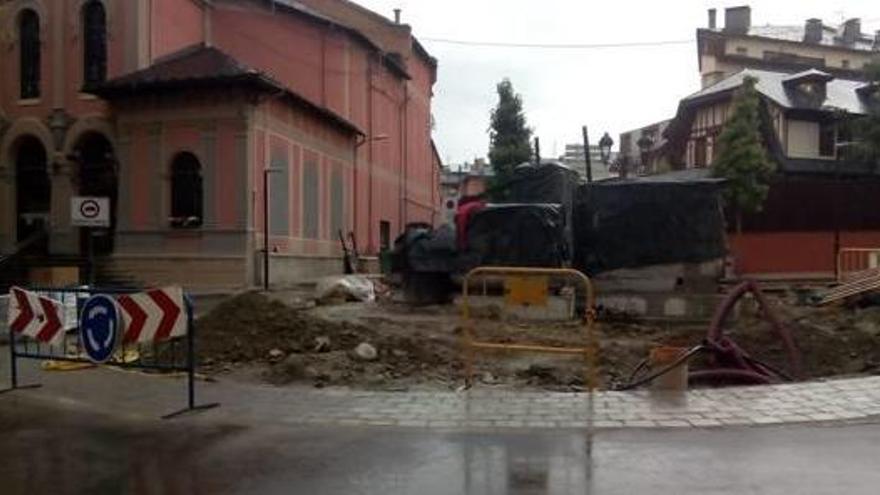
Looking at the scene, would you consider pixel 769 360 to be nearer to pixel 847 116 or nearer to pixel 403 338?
pixel 403 338

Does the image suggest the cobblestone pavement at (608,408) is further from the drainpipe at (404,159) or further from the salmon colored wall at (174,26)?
the drainpipe at (404,159)

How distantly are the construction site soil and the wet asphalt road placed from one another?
311 cm

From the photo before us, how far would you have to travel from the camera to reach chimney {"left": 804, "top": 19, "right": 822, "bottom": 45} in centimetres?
8404

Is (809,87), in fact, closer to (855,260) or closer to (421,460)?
(855,260)

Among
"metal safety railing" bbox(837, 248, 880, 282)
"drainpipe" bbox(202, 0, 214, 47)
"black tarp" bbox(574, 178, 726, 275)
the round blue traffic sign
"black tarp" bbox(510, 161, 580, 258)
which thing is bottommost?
the round blue traffic sign

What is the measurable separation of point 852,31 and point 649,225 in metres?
76.2

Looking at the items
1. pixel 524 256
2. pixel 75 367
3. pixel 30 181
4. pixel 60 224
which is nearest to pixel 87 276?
pixel 60 224

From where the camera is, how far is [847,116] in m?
44.2

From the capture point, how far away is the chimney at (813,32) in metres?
84.0

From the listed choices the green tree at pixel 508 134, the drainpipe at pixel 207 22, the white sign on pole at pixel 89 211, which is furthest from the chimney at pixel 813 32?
the white sign on pole at pixel 89 211

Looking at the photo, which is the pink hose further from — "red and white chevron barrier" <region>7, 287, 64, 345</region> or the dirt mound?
"red and white chevron barrier" <region>7, 287, 64, 345</region>

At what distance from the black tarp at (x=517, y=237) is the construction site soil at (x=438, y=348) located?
3146 millimetres

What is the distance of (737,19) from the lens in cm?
8044

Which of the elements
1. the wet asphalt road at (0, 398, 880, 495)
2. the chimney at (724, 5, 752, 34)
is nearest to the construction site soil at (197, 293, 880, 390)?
the wet asphalt road at (0, 398, 880, 495)
